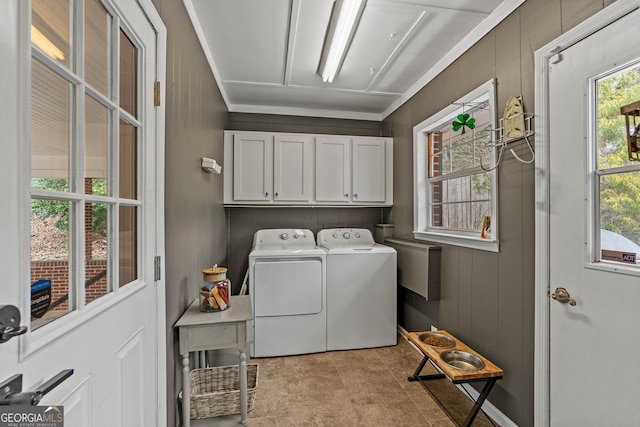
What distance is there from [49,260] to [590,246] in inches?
78.4

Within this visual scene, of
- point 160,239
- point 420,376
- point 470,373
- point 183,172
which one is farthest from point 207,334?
point 420,376

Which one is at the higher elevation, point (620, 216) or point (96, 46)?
point (96, 46)

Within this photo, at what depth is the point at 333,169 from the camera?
336cm

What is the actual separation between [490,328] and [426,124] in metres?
1.76

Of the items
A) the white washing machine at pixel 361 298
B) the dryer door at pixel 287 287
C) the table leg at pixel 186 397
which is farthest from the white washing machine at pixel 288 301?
the table leg at pixel 186 397

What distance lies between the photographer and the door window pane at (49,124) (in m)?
0.69

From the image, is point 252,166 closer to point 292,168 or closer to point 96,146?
point 292,168

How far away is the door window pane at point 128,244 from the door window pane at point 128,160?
7 centimetres

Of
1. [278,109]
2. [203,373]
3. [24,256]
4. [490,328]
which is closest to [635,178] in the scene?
[490,328]

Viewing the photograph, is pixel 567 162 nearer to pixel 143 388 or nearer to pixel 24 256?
pixel 24 256

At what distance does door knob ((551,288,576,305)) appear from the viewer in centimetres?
137

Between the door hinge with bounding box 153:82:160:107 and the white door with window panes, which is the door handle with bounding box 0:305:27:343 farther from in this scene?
the door hinge with bounding box 153:82:160:107

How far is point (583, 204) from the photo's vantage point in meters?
1.32

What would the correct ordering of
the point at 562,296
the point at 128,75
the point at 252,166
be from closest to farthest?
1. the point at 128,75
2. the point at 562,296
3. the point at 252,166
